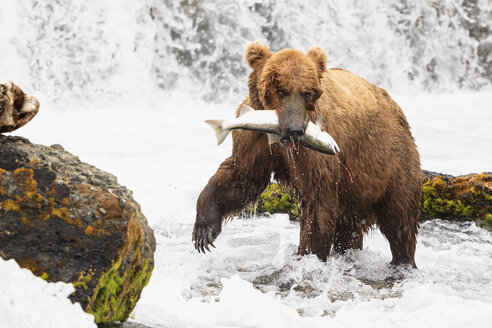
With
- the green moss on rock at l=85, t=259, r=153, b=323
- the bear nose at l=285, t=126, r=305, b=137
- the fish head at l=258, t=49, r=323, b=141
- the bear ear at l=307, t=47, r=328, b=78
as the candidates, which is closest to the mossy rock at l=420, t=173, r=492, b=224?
the bear ear at l=307, t=47, r=328, b=78

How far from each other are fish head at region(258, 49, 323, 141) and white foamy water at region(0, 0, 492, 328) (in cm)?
103

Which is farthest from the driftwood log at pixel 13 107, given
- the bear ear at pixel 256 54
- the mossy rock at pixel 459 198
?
the mossy rock at pixel 459 198

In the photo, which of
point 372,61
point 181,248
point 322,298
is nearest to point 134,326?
point 322,298

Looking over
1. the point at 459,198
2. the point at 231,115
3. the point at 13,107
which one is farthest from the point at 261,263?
the point at 231,115

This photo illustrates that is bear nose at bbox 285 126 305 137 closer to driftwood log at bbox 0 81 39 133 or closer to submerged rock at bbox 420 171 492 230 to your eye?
driftwood log at bbox 0 81 39 133

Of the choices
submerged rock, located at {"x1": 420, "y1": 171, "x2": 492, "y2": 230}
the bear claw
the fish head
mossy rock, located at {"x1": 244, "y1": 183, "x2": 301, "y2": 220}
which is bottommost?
the bear claw

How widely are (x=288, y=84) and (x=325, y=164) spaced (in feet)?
2.44

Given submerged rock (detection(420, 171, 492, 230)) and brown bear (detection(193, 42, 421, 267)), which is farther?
submerged rock (detection(420, 171, 492, 230))

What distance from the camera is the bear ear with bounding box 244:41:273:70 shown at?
4441 millimetres

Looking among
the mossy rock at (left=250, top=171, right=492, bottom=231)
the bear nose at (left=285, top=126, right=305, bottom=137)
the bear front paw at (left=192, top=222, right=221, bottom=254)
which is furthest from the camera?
the mossy rock at (left=250, top=171, right=492, bottom=231)

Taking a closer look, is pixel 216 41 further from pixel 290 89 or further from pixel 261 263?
pixel 290 89

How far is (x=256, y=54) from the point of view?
14.6 feet

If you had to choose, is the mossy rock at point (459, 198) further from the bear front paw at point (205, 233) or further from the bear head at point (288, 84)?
the bear head at point (288, 84)

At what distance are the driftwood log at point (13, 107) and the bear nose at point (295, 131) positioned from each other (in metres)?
1.52
